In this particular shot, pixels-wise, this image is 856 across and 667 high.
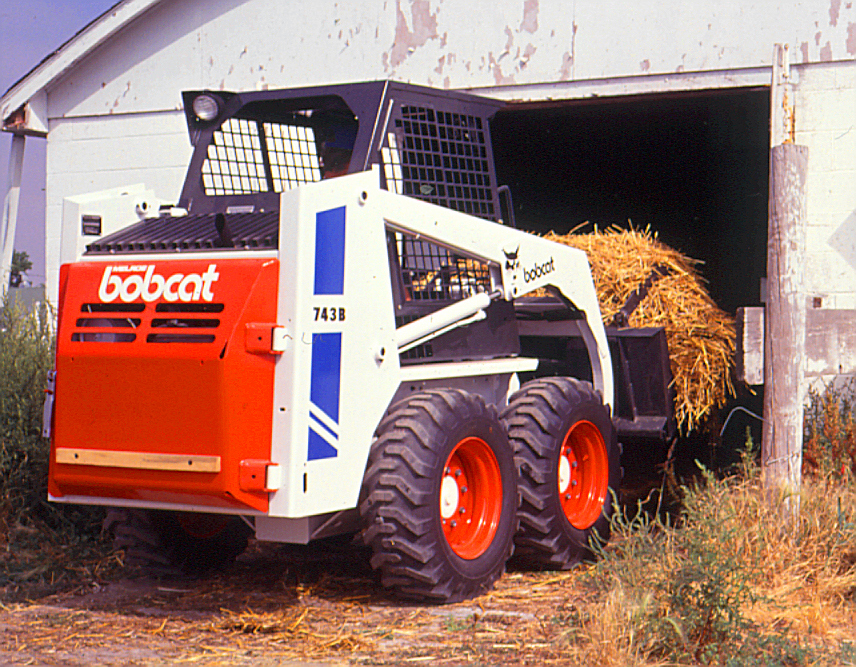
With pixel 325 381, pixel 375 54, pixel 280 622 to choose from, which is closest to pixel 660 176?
pixel 375 54

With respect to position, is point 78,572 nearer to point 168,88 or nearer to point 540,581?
point 540,581

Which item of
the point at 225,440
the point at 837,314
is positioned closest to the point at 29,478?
the point at 225,440

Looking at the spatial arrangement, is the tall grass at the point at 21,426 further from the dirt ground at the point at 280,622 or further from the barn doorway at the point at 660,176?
the barn doorway at the point at 660,176

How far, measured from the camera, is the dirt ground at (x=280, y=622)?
17.0ft

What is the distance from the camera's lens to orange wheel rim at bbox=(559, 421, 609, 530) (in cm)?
734

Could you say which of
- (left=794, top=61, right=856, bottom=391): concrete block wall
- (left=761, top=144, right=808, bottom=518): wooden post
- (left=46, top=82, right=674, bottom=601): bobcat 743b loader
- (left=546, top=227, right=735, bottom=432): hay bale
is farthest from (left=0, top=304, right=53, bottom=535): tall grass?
(left=794, top=61, right=856, bottom=391): concrete block wall

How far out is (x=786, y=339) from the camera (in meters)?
6.79

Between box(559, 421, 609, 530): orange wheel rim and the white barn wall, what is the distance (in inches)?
103

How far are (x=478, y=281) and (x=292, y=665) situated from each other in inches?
116

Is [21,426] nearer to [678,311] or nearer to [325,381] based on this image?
[325,381]

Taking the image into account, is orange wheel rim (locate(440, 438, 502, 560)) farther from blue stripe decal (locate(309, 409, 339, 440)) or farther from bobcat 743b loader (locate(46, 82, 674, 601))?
blue stripe decal (locate(309, 409, 339, 440))

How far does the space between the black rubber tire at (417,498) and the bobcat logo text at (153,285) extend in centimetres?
116

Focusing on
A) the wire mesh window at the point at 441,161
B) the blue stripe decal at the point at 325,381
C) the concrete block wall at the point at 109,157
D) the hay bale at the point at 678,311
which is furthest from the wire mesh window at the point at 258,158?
the concrete block wall at the point at 109,157

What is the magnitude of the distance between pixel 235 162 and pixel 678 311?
151 inches
